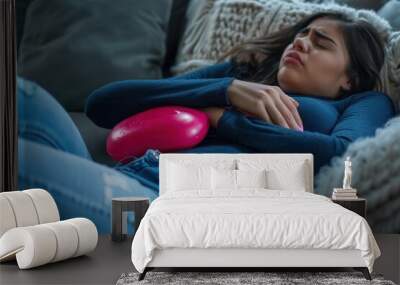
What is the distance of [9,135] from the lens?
6055 millimetres

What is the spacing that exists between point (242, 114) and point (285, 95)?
46 centimetres

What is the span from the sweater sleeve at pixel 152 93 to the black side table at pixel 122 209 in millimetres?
936

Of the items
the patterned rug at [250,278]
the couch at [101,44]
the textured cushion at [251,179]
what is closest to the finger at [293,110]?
the textured cushion at [251,179]

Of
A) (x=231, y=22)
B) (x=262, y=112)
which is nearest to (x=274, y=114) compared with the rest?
(x=262, y=112)

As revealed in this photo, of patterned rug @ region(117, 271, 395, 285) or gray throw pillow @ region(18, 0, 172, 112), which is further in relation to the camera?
gray throw pillow @ region(18, 0, 172, 112)

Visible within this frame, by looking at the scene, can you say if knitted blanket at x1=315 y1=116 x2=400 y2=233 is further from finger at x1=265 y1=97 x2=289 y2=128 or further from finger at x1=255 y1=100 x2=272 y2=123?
finger at x1=255 y1=100 x2=272 y2=123

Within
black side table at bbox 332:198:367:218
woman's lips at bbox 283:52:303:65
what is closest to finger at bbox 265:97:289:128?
woman's lips at bbox 283:52:303:65

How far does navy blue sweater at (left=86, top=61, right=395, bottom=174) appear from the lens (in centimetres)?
592

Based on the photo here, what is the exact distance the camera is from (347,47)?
6.00 m

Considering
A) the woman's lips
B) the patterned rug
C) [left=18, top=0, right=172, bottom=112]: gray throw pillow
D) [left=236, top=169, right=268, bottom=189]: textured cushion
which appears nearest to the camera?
the patterned rug

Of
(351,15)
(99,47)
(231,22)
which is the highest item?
(351,15)

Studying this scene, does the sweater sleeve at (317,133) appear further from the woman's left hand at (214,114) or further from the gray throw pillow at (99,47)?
the gray throw pillow at (99,47)

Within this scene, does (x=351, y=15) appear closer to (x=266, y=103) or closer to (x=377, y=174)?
(x=266, y=103)

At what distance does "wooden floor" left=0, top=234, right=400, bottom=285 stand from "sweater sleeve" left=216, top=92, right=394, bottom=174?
3.63ft
